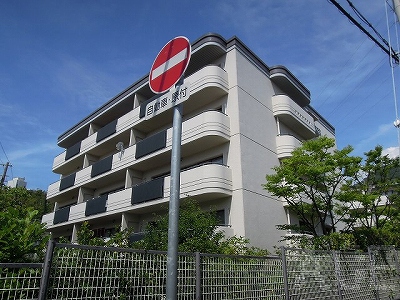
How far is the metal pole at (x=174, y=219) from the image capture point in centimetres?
247

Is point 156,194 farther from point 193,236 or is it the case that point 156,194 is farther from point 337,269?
point 337,269

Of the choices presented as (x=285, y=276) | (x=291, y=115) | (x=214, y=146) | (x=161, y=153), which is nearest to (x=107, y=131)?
(x=161, y=153)

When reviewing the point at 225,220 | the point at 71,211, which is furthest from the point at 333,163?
the point at 71,211

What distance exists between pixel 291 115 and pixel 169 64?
49.3 feet

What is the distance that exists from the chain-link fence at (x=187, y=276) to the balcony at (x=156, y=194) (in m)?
6.37

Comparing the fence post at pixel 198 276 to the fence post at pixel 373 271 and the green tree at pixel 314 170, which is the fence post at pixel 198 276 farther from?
the green tree at pixel 314 170

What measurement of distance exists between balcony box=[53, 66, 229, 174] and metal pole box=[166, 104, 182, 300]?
6058mm

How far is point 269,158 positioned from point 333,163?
13.9 feet

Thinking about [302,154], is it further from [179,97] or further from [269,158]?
[179,97]

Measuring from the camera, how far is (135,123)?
18.3 metres

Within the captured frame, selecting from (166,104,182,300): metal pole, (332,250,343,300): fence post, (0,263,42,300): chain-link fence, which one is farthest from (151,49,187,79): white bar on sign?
(332,250,343,300): fence post

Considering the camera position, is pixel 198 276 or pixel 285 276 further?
pixel 285 276

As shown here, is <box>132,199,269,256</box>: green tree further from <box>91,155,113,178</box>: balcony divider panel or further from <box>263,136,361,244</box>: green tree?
<box>91,155,113,178</box>: balcony divider panel

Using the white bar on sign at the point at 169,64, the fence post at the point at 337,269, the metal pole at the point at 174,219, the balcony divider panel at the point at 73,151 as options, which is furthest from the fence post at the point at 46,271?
the balcony divider panel at the point at 73,151
